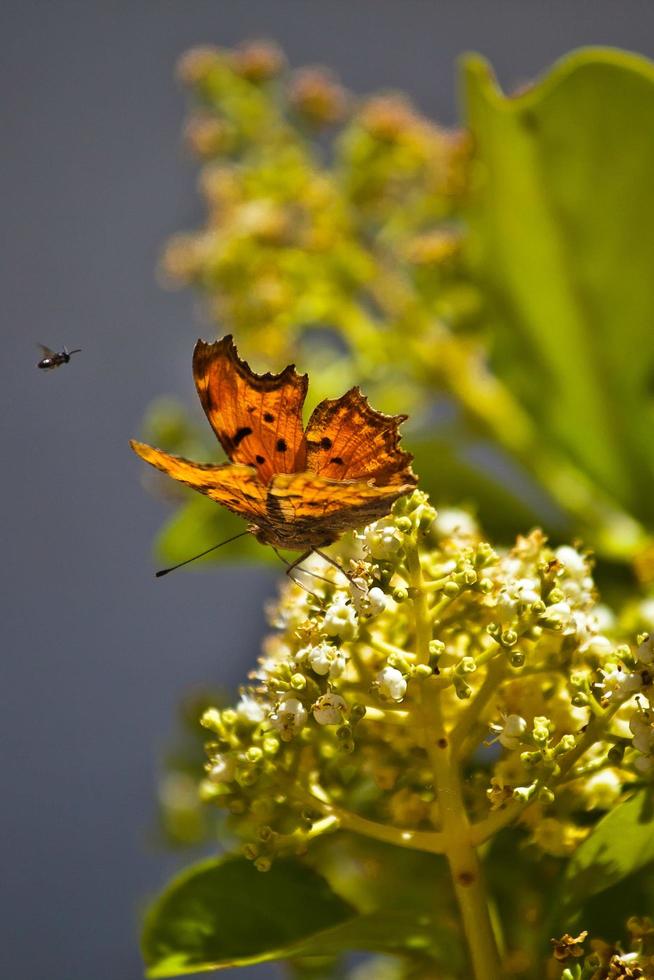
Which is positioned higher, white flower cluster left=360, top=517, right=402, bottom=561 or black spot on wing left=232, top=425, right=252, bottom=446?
black spot on wing left=232, top=425, right=252, bottom=446

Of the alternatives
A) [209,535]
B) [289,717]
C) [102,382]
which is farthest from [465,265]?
[102,382]

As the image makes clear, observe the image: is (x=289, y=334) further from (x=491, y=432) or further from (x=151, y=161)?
(x=151, y=161)

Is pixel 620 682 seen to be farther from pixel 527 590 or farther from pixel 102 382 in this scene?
pixel 102 382

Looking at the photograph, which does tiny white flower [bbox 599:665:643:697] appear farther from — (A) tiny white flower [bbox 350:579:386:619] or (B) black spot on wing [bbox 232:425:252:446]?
(B) black spot on wing [bbox 232:425:252:446]

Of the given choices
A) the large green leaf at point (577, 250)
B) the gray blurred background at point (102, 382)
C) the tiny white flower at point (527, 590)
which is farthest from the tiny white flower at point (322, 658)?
the gray blurred background at point (102, 382)

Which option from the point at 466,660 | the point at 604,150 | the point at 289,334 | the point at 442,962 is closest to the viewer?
the point at 466,660

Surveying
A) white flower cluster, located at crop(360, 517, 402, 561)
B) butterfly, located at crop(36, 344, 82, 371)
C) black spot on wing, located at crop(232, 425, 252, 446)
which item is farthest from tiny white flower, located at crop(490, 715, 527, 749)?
butterfly, located at crop(36, 344, 82, 371)

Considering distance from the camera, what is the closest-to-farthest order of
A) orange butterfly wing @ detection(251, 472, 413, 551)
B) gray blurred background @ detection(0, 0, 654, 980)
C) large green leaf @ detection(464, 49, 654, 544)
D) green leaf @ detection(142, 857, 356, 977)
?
1. orange butterfly wing @ detection(251, 472, 413, 551)
2. green leaf @ detection(142, 857, 356, 977)
3. large green leaf @ detection(464, 49, 654, 544)
4. gray blurred background @ detection(0, 0, 654, 980)

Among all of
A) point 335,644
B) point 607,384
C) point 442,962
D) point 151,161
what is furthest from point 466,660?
point 151,161
